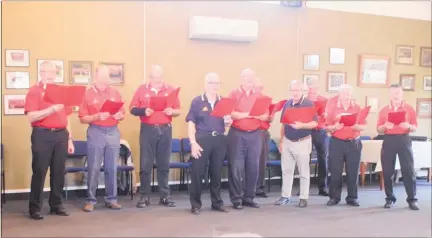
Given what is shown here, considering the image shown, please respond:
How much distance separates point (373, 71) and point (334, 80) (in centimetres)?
76

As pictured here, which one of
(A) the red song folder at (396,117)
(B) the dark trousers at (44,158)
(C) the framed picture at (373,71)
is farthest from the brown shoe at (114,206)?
(C) the framed picture at (373,71)

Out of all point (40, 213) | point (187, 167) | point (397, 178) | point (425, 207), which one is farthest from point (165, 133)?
point (397, 178)

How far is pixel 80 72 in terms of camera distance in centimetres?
561

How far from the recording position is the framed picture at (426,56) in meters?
7.74

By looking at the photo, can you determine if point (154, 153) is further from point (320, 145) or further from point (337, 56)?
point (337, 56)

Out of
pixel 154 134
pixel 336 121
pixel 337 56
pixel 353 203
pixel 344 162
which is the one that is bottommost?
pixel 353 203

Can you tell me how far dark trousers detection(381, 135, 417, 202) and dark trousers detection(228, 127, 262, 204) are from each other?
148cm

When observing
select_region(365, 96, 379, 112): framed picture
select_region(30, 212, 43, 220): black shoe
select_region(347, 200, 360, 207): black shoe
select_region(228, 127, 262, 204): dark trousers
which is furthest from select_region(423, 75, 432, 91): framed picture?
select_region(30, 212, 43, 220): black shoe

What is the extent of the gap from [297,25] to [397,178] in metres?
2.71

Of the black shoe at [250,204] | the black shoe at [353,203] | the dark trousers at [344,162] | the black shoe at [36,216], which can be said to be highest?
the dark trousers at [344,162]

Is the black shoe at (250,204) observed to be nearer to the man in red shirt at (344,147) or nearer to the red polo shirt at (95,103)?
the man in red shirt at (344,147)

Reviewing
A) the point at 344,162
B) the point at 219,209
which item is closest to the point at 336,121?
the point at 344,162

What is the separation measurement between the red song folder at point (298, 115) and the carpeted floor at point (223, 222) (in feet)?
3.13

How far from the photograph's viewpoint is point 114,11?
5719mm
